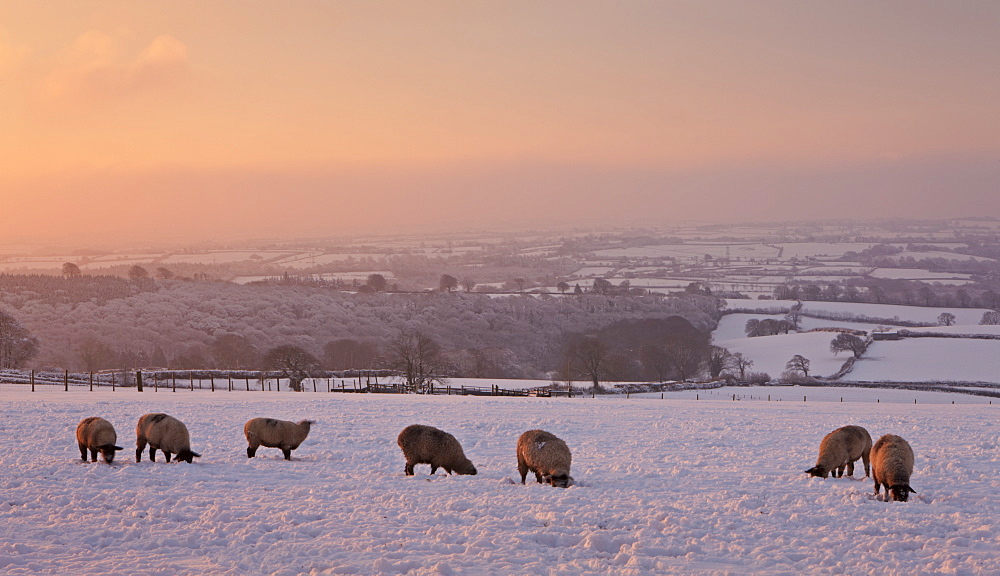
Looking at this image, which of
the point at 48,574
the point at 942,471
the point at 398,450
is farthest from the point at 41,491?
the point at 942,471

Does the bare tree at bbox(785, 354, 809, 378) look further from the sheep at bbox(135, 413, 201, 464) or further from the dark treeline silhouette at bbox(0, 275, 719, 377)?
the sheep at bbox(135, 413, 201, 464)

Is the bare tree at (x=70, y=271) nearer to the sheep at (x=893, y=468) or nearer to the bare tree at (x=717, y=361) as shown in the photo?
the bare tree at (x=717, y=361)

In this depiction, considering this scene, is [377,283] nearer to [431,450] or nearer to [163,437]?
[163,437]

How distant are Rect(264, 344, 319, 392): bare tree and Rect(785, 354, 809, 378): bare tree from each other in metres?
53.8

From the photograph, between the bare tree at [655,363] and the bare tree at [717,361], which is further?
the bare tree at [655,363]

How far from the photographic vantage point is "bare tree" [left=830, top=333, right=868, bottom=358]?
310ft

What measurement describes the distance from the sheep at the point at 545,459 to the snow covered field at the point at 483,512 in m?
0.48

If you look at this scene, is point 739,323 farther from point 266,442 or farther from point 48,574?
point 48,574

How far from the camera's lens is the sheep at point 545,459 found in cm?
1639

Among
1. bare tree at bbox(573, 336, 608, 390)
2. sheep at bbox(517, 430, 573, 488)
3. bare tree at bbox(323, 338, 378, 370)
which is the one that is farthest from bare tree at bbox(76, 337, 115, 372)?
sheep at bbox(517, 430, 573, 488)

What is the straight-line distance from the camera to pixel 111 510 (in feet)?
43.4

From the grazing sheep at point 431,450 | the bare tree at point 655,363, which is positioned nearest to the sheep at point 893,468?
the grazing sheep at point 431,450

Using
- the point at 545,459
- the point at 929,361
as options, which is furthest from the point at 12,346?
the point at 929,361

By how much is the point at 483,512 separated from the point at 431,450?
458 cm
